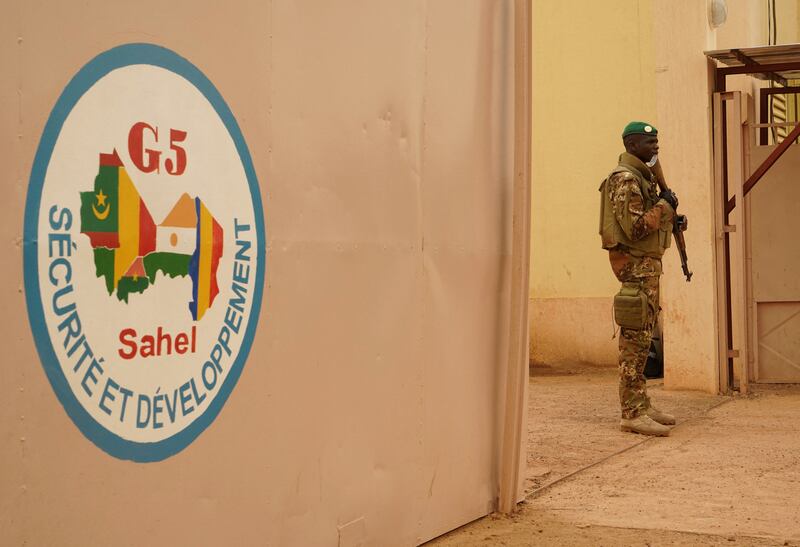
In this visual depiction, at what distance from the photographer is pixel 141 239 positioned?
A: 9.80 feet

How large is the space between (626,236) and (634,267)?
0.80 feet

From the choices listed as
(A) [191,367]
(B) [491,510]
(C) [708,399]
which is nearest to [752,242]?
(C) [708,399]

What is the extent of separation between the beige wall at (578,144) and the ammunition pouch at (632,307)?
4681mm

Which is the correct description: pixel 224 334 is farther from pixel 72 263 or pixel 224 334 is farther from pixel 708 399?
pixel 708 399

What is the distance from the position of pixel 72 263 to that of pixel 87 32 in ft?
1.87

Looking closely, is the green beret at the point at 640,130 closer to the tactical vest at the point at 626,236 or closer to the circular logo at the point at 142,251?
the tactical vest at the point at 626,236

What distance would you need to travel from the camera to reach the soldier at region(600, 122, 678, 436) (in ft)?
25.1

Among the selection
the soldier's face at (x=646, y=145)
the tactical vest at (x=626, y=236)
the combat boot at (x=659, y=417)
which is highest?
the soldier's face at (x=646, y=145)

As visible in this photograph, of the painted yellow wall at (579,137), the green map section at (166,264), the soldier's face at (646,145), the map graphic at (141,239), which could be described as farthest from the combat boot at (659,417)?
the green map section at (166,264)

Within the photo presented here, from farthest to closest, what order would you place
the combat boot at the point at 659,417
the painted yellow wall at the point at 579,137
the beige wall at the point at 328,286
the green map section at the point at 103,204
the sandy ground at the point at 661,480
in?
the painted yellow wall at the point at 579,137 → the combat boot at the point at 659,417 → the sandy ground at the point at 661,480 → the green map section at the point at 103,204 → the beige wall at the point at 328,286

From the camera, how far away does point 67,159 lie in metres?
2.71

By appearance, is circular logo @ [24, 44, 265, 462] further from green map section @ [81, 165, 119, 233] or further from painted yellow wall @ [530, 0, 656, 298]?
painted yellow wall @ [530, 0, 656, 298]

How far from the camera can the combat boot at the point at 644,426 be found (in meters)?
7.68

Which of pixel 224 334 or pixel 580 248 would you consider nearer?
pixel 224 334
